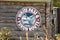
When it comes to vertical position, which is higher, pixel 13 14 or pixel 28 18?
pixel 13 14

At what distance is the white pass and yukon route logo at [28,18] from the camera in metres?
7.67

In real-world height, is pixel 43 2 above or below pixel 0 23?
above

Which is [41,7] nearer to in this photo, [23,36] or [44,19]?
[44,19]

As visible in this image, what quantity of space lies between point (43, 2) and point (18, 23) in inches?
40.5

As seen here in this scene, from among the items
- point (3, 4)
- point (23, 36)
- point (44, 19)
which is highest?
point (3, 4)

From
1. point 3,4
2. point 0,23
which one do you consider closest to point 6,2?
point 3,4

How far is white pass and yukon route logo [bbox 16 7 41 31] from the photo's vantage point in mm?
7668

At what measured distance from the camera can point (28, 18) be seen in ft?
25.2

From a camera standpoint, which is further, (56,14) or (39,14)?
(56,14)

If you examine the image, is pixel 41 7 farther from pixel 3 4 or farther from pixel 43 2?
pixel 3 4

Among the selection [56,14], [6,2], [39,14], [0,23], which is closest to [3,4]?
[6,2]

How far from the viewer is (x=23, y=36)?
308 inches

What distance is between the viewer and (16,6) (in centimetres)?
776

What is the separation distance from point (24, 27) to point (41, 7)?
2.72ft
